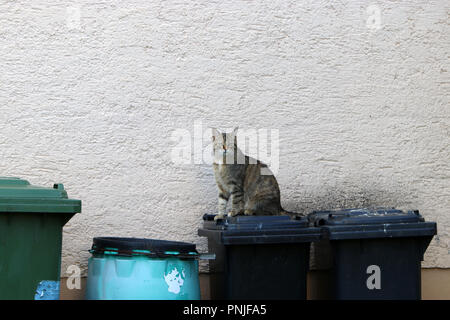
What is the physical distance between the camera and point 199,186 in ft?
15.1

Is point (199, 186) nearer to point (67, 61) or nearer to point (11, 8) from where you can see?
point (67, 61)

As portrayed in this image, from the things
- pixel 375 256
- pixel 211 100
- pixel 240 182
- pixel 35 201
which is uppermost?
pixel 211 100

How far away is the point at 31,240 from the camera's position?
10.6ft

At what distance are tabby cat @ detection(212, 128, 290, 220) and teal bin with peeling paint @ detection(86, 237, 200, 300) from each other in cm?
89

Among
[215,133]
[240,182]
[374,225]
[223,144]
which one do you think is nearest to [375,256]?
[374,225]

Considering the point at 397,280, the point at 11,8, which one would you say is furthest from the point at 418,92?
the point at 11,8

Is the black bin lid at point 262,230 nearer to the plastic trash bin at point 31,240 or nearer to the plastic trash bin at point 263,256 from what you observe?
the plastic trash bin at point 263,256

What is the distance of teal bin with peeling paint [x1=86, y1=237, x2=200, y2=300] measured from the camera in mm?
3432

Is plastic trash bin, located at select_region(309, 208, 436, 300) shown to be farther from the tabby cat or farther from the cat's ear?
the cat's ear

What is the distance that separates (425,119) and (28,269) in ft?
11.1

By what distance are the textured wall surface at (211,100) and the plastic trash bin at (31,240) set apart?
986 mm

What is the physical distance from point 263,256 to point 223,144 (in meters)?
1.00

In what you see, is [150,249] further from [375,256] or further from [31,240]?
[375,256]

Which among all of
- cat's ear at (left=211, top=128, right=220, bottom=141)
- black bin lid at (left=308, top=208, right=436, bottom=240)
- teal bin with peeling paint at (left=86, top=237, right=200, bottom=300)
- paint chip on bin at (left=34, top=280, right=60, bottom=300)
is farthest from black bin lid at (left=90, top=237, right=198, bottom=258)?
cat's ear at (left=211, top=128, right=220, bottom=141)
